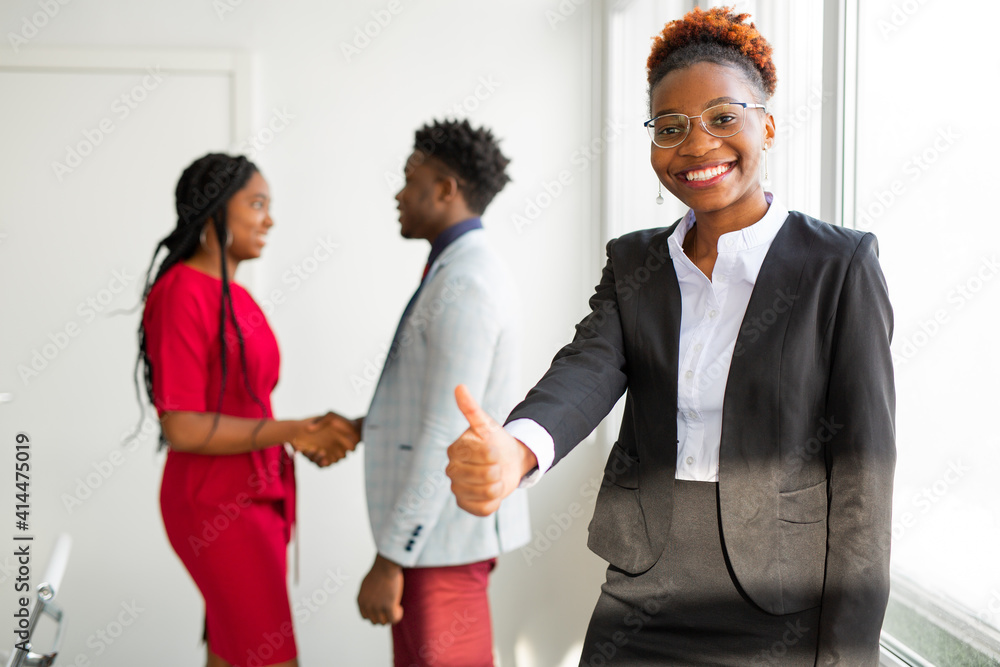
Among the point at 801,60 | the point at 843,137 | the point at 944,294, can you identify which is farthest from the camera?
the point at 801,60

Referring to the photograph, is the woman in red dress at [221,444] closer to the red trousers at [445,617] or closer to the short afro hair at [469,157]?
the red trousers at [445,617]

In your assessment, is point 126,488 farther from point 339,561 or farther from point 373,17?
point 373,17

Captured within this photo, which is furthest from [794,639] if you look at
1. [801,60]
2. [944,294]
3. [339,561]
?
[339,561]

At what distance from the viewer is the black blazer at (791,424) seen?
0.94 meters

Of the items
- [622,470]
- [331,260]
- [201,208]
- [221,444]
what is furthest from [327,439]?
[622,470]

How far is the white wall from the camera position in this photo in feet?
9.60

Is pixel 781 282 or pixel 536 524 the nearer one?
pixel 781 282

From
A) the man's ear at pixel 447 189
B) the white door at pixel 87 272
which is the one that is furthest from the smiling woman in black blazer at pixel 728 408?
the white door at pixel 87 272

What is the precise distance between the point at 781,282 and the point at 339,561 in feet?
8.16

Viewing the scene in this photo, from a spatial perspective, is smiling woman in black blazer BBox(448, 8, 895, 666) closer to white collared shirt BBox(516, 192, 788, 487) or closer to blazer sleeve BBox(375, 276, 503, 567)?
white collared shirt BBox(516, 192, 788, 487)

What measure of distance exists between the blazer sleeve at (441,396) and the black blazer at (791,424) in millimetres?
605

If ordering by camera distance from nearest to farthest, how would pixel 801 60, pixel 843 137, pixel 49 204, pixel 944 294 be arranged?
pixel 944 294
pixel 843 137
pixel 801 60
pixel 49 204

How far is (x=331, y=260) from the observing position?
3018 mm

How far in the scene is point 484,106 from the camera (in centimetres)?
305
